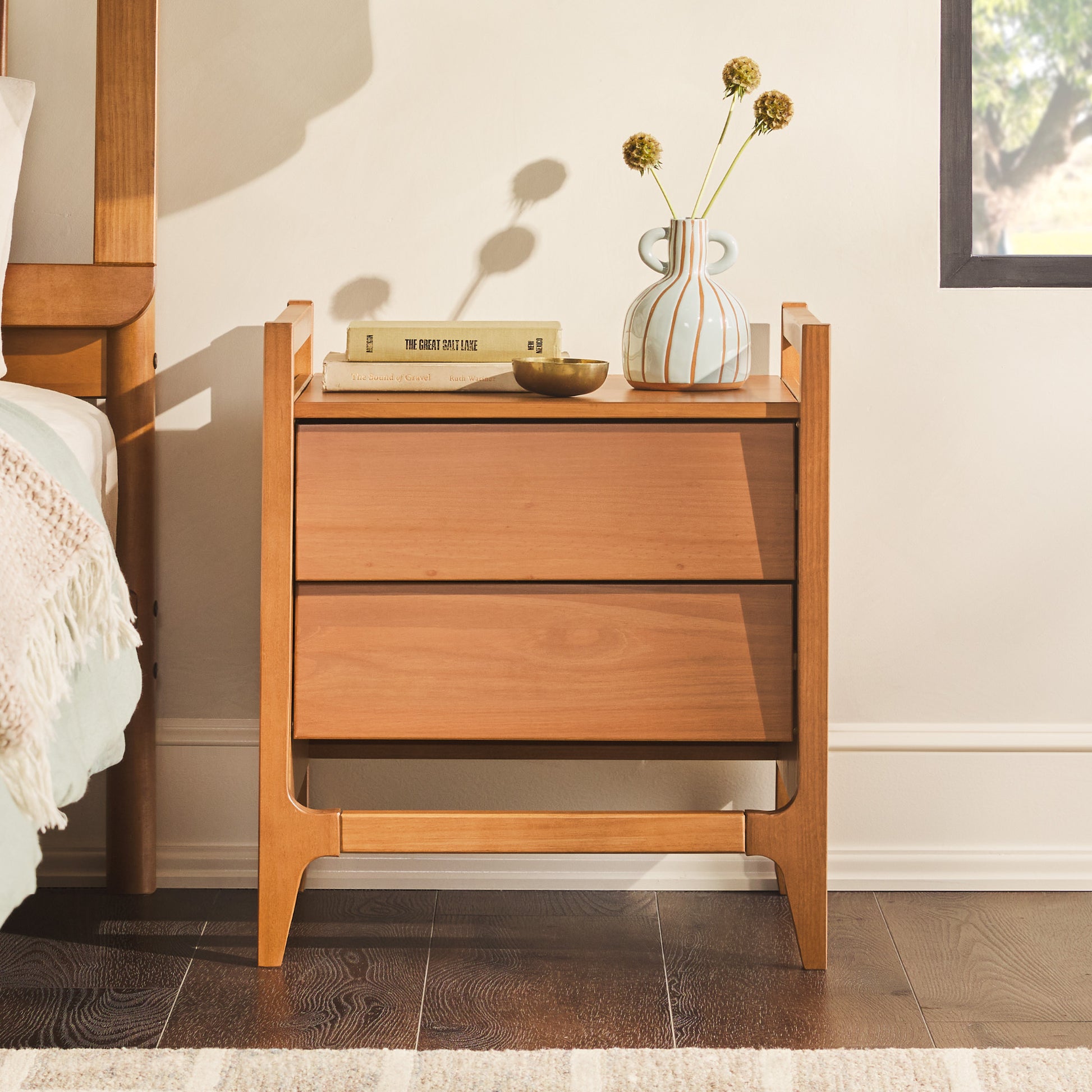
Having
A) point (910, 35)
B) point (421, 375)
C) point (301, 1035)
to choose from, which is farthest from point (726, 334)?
point (301, 1035)

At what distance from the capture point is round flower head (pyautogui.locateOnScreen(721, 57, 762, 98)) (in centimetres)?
131

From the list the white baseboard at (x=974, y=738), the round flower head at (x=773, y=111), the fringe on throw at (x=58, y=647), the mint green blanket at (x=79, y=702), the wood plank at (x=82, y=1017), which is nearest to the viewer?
the fringe on throw at (x=58, y=647)

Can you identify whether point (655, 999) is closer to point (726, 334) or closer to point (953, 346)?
point (726, 334)

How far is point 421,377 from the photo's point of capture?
4.22ft

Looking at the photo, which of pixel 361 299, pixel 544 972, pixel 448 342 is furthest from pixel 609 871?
pixel 361 299

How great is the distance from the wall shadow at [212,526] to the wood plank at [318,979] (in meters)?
0.32

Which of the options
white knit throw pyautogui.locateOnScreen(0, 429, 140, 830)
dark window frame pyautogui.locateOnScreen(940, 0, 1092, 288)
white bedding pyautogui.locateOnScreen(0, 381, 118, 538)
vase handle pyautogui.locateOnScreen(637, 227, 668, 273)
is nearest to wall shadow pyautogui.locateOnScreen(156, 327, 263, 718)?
white bedding pyautogui.locateOnScreen(0, 381, 118, 538)

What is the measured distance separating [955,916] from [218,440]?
1220mm

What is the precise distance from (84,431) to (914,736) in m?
1.20

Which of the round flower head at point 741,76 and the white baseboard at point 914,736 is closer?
the round flower head at point 741,76

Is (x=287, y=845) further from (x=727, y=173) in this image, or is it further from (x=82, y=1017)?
(x=727, y=173)

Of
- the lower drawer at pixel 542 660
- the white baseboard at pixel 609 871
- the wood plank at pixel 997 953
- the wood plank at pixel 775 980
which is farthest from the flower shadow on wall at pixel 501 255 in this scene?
the wood plank at pixel 997 953

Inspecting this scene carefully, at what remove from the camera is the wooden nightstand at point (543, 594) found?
3.97ft

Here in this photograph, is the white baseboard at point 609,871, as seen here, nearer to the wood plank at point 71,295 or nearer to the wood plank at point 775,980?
the wood plank at point 775,980
